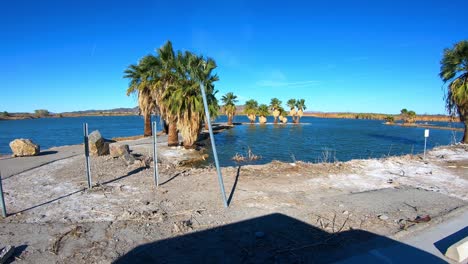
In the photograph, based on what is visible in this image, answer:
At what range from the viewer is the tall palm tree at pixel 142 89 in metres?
26.7

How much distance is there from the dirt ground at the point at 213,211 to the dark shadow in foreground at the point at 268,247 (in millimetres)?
18

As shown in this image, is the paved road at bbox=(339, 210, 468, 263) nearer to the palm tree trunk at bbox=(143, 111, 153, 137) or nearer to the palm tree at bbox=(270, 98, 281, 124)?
the palm tree trunk at bbox=(143, 111, 153, 137)

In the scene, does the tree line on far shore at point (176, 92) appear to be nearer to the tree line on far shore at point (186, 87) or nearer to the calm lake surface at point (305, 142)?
the tree line on far shore at point (186, 87)

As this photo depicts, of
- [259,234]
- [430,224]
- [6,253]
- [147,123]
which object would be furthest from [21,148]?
[430,224]

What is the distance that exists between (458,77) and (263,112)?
56072 mm

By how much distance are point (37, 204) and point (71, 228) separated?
226 centimetres

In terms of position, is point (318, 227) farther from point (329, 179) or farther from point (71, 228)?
point (71, 228)

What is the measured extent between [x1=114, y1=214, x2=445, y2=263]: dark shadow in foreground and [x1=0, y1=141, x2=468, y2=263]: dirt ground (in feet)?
0.06

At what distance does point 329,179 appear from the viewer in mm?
9117

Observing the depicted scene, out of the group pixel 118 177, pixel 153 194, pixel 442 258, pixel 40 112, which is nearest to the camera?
pixel 442 258

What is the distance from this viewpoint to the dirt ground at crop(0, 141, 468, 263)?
431cm

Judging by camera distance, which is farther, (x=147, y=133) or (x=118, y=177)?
(x=147, y=133)

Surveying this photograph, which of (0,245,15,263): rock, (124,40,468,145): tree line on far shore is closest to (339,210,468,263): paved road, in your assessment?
(0,245,15,263): rock

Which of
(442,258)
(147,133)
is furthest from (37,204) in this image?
(147,133)
